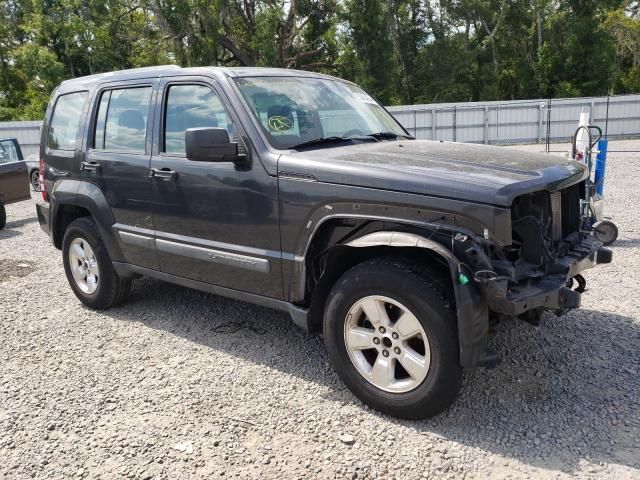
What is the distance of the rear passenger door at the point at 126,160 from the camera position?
4.55 meters

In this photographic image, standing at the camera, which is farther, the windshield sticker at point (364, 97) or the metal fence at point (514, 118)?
the metal fence at point (514, 118)

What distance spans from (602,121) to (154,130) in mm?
25080

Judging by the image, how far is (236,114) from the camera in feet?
12.8

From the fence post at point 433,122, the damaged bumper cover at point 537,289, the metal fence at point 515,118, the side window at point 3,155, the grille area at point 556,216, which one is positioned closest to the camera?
the damaged bumper cover at point 537,289

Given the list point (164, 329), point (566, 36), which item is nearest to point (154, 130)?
point (164, 329)

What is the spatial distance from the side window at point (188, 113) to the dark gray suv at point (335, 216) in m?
0.01

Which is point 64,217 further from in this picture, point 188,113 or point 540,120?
point 540,120

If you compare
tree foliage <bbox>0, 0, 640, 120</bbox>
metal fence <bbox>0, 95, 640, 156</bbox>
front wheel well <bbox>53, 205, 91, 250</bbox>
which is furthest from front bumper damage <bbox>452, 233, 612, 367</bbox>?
tree foliage <bbox>0, 0, 640, 120</bbox>

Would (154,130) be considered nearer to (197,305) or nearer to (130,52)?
(197,305)

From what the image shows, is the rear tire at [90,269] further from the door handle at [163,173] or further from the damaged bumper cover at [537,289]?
the damaged bumper cover at [537,289]

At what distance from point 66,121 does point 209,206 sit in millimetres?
2306

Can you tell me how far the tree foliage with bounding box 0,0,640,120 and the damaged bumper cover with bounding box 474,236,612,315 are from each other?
28163mm

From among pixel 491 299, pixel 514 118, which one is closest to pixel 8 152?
pixel 491 299

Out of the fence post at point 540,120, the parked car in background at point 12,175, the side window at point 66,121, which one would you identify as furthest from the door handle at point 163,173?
the fence post at point 540,120
